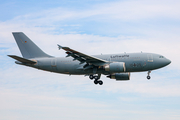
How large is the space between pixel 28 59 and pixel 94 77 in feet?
34.4

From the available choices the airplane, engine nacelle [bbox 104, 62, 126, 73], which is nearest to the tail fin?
the airplane

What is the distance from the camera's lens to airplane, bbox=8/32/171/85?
113 feet

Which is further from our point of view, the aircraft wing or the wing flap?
the aircraft wing

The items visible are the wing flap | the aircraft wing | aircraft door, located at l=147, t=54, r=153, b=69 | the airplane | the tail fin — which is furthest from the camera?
the tail fin

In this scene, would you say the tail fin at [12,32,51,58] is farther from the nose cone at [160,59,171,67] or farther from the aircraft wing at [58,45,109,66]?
the nose cone at [160,59,171,67]

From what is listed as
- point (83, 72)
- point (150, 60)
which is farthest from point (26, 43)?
point (150, 60)

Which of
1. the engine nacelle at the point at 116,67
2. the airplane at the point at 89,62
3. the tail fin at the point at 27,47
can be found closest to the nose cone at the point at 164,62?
the airplane at the point at 89,62

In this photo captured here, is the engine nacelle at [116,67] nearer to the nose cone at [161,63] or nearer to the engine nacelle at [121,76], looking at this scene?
the nose cone at [161,63]

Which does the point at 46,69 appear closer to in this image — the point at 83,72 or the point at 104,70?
the point at 83,72

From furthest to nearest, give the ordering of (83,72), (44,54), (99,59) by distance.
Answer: (44,54) → (83,72) → (99,59)

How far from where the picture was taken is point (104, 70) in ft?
119

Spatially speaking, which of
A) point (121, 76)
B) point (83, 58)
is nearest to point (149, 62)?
point (121, 76)

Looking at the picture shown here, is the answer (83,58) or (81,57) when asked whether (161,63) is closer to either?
(83,58)

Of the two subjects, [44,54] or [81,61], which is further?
[44,54]
